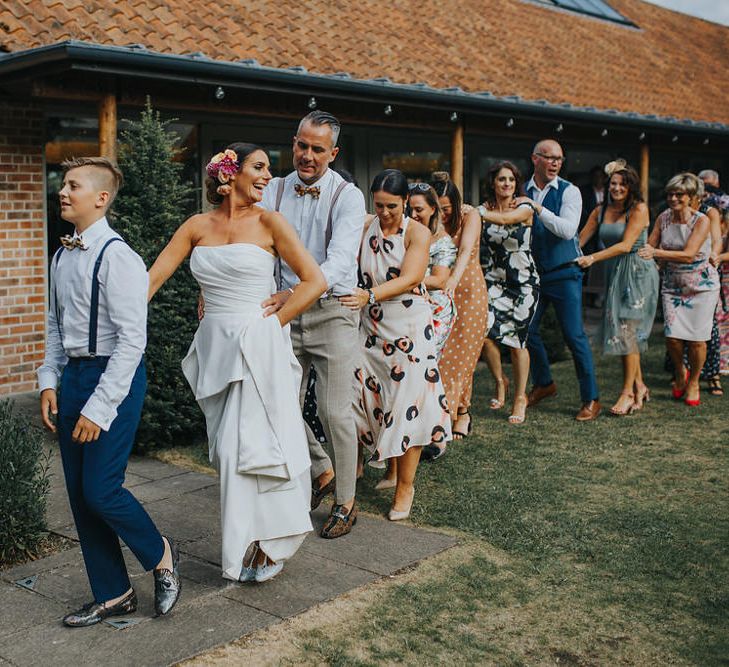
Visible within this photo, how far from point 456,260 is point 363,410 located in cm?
174

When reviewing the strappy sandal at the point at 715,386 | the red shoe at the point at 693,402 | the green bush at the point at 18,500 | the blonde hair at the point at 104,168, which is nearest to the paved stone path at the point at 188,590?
the green bush at the point at 18,500

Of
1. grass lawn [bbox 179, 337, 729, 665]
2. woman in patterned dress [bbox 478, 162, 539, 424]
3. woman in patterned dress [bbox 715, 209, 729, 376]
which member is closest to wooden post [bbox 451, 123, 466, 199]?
woman in patterned dress [bbox 715, 209, 729, 376]

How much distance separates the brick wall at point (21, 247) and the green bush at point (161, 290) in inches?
88.5

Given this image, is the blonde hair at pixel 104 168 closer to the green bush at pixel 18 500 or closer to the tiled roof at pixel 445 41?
the green bush at pixel 18 500

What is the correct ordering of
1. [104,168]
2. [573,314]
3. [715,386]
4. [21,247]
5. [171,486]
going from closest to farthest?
[104,168]
[171,486]
[573,314]
[21,247]
[715,386]

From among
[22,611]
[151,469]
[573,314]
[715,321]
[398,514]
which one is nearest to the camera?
[22,611]

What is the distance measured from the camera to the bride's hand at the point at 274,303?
3891 mm

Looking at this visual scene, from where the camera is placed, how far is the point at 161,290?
6.36 m

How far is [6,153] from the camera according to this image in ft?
27.1

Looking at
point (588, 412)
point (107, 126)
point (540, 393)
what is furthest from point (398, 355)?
point (107, 126)

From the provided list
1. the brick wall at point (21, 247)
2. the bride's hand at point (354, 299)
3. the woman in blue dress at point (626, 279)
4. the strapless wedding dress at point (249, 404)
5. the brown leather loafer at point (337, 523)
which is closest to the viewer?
the strapless wedding dress at point (249, 404)

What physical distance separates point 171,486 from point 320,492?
1037 mm

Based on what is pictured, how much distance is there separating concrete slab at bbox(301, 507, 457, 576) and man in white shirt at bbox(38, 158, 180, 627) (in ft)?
3.58

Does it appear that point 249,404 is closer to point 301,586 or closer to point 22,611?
point 301,586
